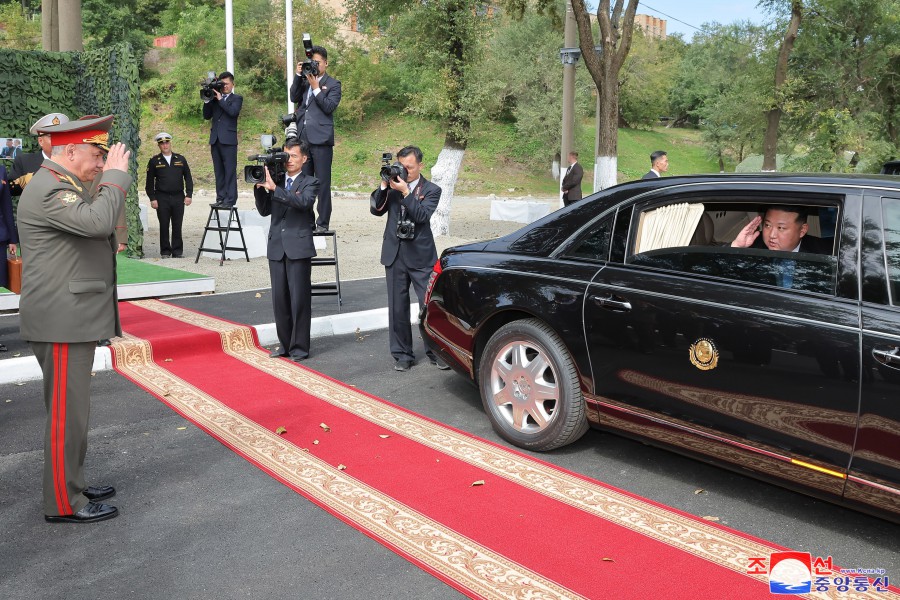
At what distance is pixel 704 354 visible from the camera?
4.05 meters

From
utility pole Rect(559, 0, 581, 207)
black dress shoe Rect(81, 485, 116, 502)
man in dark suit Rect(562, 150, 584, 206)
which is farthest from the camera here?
utility pole Rect(559, 0, 581, 207)

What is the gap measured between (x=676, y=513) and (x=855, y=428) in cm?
100

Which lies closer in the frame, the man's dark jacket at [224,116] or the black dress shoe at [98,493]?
the black dress shoe at [98,493]

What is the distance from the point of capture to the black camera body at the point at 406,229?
6863 mm

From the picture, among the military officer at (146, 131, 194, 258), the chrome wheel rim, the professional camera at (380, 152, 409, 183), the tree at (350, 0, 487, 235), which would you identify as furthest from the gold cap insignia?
the tree at (350, 0, 487, 235)

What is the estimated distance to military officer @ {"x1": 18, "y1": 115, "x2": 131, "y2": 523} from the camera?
12.6 ft

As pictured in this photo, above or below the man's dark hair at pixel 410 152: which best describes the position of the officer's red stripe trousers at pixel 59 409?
below

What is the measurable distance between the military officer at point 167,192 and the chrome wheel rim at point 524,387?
9.41 metres

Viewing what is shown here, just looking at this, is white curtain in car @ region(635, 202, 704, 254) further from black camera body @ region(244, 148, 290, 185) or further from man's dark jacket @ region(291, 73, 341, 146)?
man's dark jacket @ region(291, 73, 341, 146)

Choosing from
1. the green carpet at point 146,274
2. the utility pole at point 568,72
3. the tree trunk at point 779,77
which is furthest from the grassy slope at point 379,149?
the green carpet at point 146,274

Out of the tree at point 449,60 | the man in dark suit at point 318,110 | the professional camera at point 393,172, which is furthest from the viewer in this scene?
the tree at point 449,60

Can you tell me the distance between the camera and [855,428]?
3.55m

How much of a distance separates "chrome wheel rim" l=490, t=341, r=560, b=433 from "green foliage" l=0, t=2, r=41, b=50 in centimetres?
4618

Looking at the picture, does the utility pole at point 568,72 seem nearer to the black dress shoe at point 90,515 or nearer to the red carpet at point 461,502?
the red carpet at point 461,502
